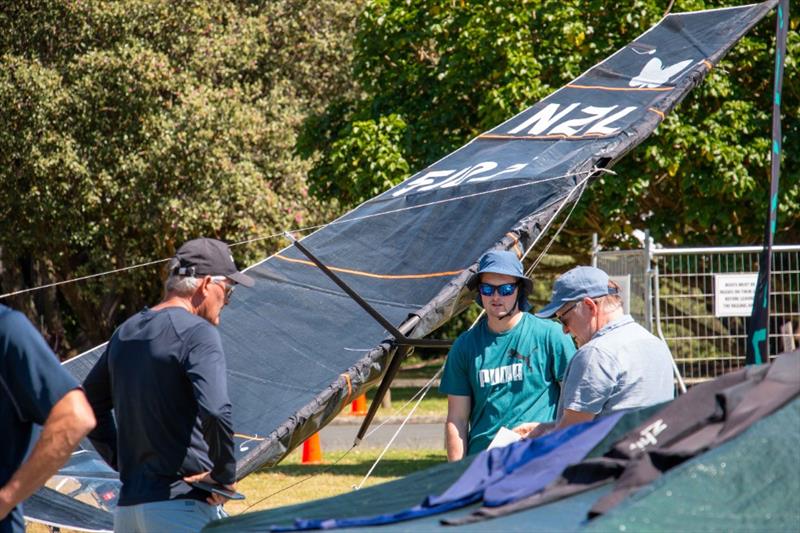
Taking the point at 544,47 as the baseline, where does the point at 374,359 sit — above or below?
below

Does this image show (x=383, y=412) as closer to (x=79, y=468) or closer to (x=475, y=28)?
(x=475, y=28)

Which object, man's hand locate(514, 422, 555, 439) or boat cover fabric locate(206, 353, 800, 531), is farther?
man's hand locate(514, 422, 555, 439)

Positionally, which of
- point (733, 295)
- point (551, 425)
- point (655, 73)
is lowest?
point (733, 295)

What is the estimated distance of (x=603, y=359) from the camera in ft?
14.9

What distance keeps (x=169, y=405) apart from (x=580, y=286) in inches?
73.7

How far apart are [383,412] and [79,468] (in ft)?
46.0

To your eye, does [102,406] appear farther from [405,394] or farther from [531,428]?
[405,394]

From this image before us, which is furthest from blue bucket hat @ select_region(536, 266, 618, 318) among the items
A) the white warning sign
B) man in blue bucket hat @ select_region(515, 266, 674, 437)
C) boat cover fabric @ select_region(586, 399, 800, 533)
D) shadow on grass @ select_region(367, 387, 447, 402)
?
shadow on grass @ select_region(367, 387, 447, 402)

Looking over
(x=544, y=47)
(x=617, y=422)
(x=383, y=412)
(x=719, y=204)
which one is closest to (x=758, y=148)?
(x=719, y=204)

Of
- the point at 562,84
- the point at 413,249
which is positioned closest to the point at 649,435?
the point at 413,249

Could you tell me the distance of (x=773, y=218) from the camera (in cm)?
541

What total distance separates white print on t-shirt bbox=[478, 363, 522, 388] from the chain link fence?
4.71 meters

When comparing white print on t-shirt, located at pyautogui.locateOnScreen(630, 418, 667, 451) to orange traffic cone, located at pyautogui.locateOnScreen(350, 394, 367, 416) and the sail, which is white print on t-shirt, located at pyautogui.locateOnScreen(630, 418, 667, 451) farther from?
orange traffic cone, located at pyautogui.locateOnScreen(350, 394, 367, 416)

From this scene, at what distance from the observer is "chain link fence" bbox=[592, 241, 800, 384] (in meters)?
9.86
